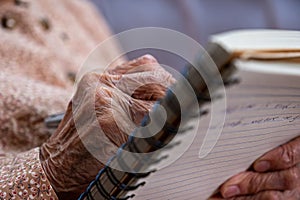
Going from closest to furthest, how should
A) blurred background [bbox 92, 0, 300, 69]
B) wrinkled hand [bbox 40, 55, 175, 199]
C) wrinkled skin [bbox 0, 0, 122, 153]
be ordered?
wrinkled hand [bbox 40, 55, 175, 199], wrinkled skin [bbox 0, 0, 122, 153], blurred background [bbox 92, 0, 300, 69]

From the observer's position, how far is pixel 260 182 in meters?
0.54

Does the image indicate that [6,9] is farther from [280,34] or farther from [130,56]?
[280,34]

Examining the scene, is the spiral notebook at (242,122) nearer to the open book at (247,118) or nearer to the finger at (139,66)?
the open book at (247,118)

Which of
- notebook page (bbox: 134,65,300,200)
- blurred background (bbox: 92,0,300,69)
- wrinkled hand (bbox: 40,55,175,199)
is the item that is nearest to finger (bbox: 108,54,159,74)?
wrinkled hand (bbox: 40,55,175,199)

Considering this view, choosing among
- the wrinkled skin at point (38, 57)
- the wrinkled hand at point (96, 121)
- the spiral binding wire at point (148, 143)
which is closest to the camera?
the spiral binding wire at point (148, 143)

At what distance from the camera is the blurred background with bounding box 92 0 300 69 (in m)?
1.73

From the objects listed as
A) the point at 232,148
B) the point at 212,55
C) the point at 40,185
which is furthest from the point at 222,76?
the point at 40,185

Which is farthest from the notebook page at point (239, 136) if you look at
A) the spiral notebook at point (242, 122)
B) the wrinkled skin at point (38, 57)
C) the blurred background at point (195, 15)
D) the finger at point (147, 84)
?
the blurred background at point (195, 15)

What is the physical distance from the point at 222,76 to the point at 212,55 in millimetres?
17

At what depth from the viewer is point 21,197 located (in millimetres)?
565

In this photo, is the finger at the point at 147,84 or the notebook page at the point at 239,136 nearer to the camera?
the notebook page at the point at 239,136

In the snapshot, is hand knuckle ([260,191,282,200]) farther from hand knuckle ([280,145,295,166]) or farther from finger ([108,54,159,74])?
finger ([108,54,159,74])

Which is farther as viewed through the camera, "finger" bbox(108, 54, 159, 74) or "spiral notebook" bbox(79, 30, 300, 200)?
"finger" bbox(108, 54, 159, 74)

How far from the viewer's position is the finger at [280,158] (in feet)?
1.75
